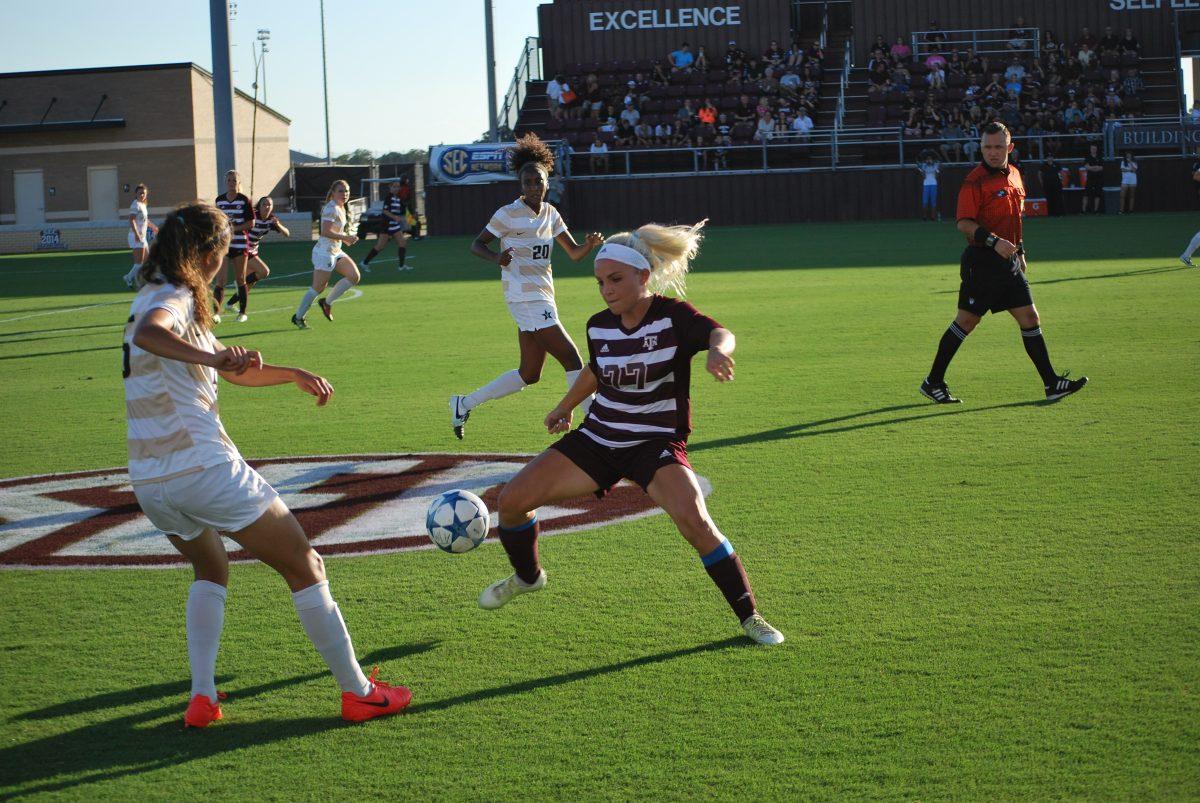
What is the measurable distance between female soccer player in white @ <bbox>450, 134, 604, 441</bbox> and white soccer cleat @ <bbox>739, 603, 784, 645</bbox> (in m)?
5.34

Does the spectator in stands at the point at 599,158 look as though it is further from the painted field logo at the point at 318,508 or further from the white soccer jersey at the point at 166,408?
the white soccer jersey at the point at 166,408

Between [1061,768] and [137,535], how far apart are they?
5.39 meters

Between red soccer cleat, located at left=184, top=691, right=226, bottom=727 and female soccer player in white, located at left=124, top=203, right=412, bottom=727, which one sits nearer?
female soccer player in white, located at left=124, top=203, right=412, bottom=727

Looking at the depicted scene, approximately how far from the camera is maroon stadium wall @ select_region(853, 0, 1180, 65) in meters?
48.4

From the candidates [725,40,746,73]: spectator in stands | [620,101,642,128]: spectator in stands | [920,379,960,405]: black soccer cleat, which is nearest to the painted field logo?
[920,379,960,405]: black soccer cleat

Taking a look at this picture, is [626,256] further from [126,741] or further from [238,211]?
[238,211]

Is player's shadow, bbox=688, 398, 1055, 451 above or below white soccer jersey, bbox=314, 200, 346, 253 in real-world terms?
below

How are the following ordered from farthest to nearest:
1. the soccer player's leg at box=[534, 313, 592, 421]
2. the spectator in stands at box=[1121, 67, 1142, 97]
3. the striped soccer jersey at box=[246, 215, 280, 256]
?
the spectator in stands at box=[1121, 67, 1142, 97] < the striped soccer jersey at box=[246, 215, 280, 256] < the soccer player's leg at box=[534, 313, 592, 421]

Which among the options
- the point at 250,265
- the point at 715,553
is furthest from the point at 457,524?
the point at 250,265

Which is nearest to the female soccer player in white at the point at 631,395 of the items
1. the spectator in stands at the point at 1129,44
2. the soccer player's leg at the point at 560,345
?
the soccer player's leg at the point at 560,345

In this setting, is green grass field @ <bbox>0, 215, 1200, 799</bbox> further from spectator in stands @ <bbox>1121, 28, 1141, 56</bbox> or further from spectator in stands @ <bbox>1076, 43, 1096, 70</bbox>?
spectator in stands @ <bbox>1121, 28, 1141, 56</bbox>

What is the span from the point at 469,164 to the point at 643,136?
5.65 metres

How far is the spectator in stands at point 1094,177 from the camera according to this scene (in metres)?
38.5

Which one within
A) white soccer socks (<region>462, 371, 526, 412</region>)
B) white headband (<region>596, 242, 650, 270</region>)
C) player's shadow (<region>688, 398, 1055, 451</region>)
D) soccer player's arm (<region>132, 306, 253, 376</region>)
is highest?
white headband (<region>596, 242, 650, 270</region>)
